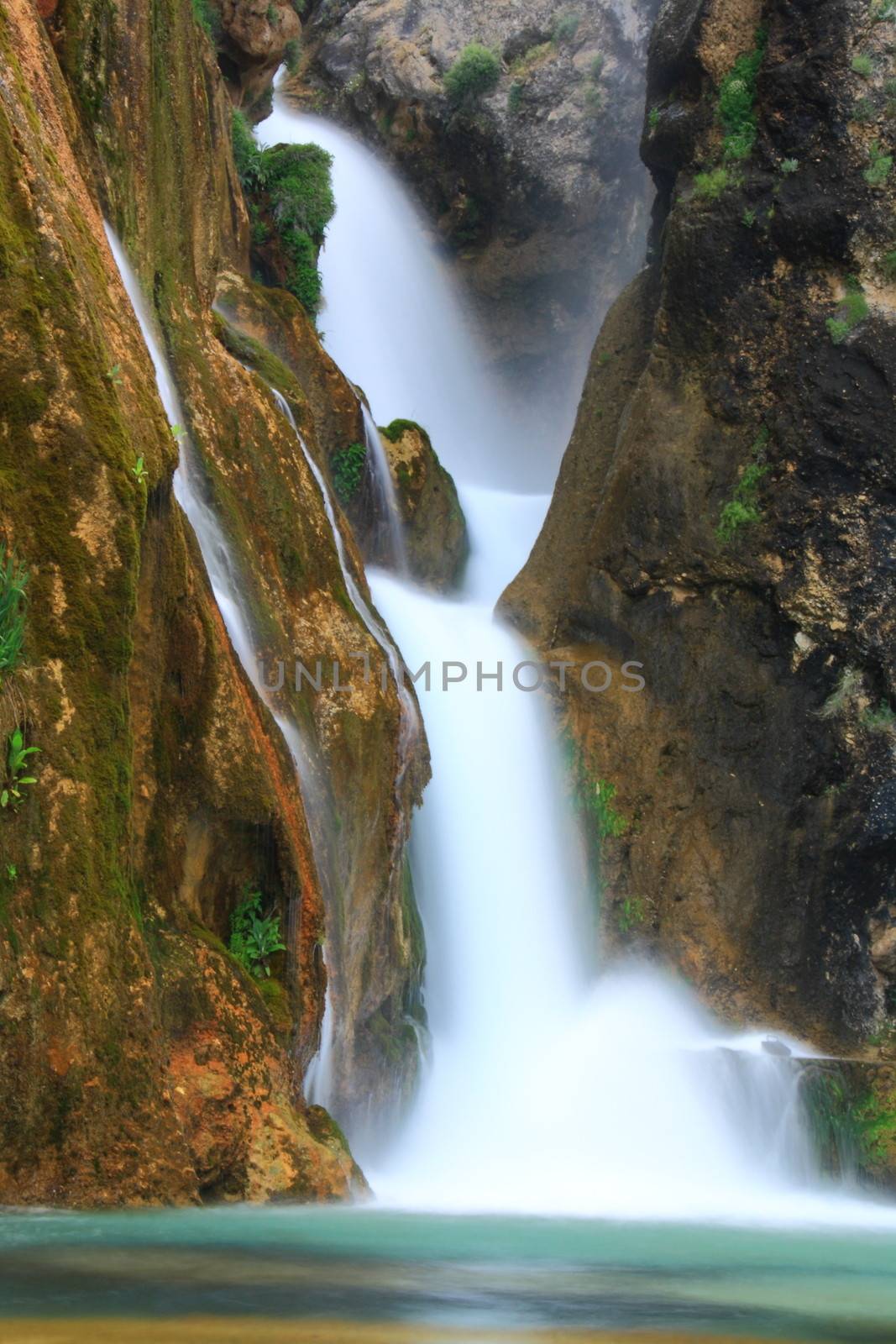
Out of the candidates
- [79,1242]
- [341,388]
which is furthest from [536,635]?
[79,1242]

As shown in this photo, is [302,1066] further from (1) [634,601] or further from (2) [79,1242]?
(1) [634,601]

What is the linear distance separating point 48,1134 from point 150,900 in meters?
1.53

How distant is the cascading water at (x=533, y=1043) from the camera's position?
10.9m

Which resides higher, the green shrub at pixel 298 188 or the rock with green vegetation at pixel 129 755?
the green shrub at pixel 298 188

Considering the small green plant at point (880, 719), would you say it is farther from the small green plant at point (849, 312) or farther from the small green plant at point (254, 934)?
the small green plant at point (254, 934)

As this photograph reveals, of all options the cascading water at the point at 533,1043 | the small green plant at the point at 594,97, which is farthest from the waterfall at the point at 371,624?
the small green plant at the point at 594,97

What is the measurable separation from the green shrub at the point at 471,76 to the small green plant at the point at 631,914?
1821cm

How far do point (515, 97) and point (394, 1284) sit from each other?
2627 centimetres

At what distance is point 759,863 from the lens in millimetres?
14945

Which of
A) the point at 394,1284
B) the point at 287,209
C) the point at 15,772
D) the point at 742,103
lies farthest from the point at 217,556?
the point at 287,209

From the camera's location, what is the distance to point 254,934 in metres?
8.58

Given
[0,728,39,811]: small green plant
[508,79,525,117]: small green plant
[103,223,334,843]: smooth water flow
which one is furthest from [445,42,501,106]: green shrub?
[0,728,39,811]: small green plant

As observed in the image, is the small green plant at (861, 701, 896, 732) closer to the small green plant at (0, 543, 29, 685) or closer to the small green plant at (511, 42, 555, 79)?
the small green plant at (0, 543, 29, 685)

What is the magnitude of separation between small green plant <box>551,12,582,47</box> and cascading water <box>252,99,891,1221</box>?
15070mm
